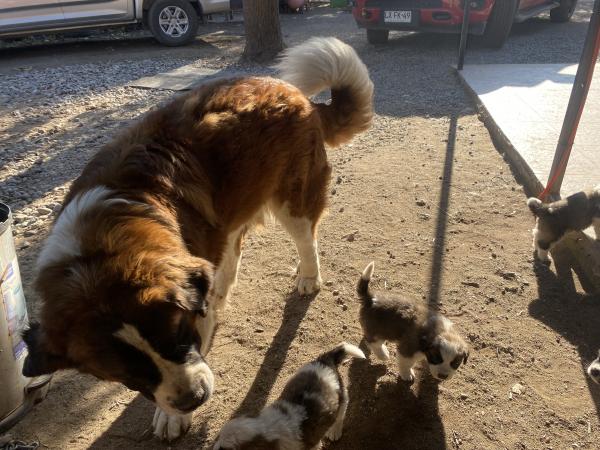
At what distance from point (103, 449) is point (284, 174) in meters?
2.01

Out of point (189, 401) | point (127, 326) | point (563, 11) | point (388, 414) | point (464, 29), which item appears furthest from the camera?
point (563, 11)

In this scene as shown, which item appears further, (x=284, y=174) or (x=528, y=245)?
(x=528, y=245)

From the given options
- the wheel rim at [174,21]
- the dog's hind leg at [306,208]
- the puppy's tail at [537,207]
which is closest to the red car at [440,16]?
the wheel rim at [174,21]

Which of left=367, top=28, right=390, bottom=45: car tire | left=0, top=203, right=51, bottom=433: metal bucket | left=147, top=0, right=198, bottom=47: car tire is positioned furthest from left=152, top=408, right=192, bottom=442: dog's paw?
left=147, top=0, right=198, bottom=47: car tire

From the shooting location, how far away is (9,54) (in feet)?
38.8

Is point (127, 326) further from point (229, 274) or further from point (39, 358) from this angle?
point (229, 274)

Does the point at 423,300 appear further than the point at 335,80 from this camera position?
No

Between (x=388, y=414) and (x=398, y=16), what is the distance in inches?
367

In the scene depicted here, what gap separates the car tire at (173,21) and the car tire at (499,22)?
22.8 feet

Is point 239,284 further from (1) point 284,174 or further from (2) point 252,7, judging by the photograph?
(2) point 252,7

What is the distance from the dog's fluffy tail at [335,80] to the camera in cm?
381

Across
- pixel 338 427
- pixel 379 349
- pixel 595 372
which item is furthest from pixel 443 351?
pixel 595 372

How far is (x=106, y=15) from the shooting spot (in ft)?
37.3

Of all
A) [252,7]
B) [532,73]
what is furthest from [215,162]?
[252,7]
